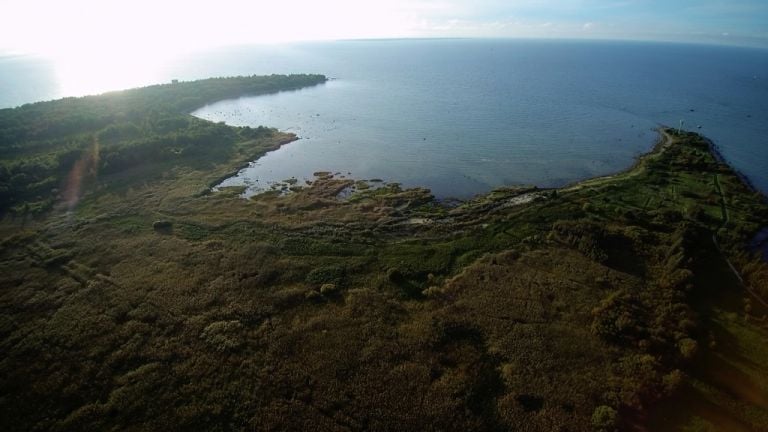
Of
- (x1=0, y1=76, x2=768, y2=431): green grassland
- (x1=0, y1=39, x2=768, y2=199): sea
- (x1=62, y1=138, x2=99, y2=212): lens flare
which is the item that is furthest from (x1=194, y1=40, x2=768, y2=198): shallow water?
(x1=62, y1=138, x2=99, y2=212): lens flare

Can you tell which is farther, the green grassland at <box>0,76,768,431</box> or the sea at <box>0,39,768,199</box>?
the sea at <box>0,39,768,199</box>

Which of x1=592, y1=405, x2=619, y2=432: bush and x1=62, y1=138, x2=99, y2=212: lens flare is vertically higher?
x1=62, y1=138, x2=99, y2=212: lens flare

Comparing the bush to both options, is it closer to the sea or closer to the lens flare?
the sea

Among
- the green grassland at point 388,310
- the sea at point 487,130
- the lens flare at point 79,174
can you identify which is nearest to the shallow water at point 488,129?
the sea at point 487,130

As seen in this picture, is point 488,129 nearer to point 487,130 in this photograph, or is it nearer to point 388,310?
point 487,130

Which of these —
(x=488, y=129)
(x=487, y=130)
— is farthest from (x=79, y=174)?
(x=488, y=129)

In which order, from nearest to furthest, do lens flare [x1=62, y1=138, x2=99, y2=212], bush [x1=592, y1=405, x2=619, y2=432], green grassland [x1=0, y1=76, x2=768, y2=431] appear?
bush [x1=592, y1=405, x2=619, y2=432]
green grassland [x1=0, y1=76, x2=768, y2=431]
lens flare [x1=62, y1=138, x2=99, y2=212]

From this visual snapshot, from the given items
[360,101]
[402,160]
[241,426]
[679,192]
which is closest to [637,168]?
[679,192]

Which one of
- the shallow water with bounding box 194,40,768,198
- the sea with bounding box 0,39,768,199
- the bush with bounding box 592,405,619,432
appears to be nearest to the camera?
the bush with bounding box 592,405,619,432

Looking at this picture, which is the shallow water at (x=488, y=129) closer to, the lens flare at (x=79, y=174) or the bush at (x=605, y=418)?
the lens flare at (x=79, y=174)
